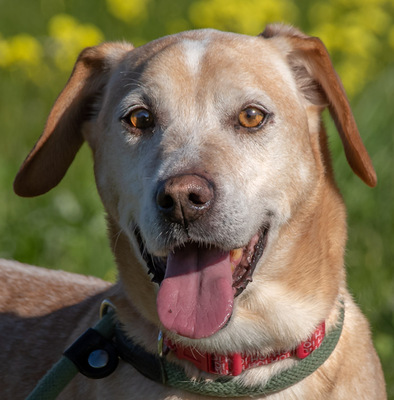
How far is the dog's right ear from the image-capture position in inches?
138

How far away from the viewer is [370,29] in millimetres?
7629

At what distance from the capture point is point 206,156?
9.80 feet

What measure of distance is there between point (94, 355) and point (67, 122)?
1.07 meters

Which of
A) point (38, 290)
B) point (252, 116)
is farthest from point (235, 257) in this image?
point (38, 290)

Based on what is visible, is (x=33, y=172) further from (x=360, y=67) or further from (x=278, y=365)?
(x=360, y=67)

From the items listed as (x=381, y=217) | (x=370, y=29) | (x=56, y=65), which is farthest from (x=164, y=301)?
(x=370, y=29)

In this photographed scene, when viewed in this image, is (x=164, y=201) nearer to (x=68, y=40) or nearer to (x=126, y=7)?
(x=68, y=40)

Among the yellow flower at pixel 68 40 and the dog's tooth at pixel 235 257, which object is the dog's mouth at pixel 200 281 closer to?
the dog's tooth at pixel 235 257

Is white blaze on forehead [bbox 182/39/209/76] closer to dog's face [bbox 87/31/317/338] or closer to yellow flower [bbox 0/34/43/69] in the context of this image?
dog's face [bbox 87/31/317/338]

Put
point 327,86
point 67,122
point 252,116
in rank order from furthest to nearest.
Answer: point 67,122, point 327,86, point 252,116

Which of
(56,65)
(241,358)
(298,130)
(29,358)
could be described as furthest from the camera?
(56,65)

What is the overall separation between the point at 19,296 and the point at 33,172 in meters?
0.85

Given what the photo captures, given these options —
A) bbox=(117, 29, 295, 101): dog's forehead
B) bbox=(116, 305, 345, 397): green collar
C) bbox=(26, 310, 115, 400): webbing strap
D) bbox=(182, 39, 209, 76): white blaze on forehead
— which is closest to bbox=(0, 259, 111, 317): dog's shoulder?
bbox=(26, 310, 115, 400): webbing strap

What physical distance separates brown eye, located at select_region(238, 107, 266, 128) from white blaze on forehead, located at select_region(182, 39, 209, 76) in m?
0.25
